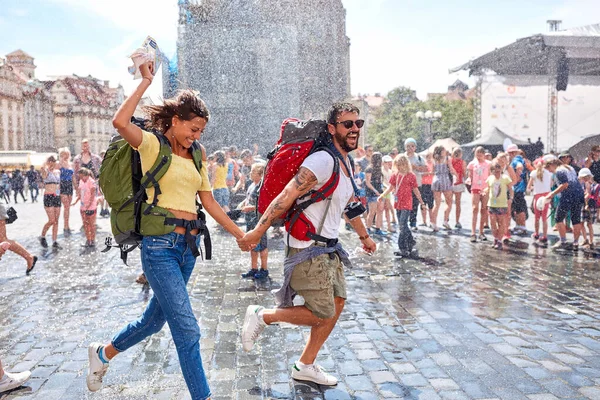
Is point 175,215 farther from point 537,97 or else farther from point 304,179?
point 537,97

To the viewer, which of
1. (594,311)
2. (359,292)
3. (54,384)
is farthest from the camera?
(359,292)

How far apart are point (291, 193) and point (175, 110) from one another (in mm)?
828

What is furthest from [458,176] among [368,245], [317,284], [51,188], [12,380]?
[12,380]

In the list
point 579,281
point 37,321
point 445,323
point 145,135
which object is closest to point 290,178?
point 145,135

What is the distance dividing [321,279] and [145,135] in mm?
1360

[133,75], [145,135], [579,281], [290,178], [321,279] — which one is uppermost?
[133,75]

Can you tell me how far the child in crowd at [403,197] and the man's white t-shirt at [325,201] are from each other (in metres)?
5.33

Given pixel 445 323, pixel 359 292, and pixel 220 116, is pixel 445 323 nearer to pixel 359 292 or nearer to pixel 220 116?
pixel 359 292

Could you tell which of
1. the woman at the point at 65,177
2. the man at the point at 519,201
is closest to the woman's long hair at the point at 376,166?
the man at the point at 519,201

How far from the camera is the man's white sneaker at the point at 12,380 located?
374 cm

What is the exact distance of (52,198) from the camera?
1104cm

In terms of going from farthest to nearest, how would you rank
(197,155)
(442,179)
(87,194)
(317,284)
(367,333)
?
(442,179), (87,194), (367,333), (317,284), (197,155)

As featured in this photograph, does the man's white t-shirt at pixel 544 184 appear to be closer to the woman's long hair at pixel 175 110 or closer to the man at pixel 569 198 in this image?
the man at pixel 569 198

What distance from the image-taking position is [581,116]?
1000 inches
